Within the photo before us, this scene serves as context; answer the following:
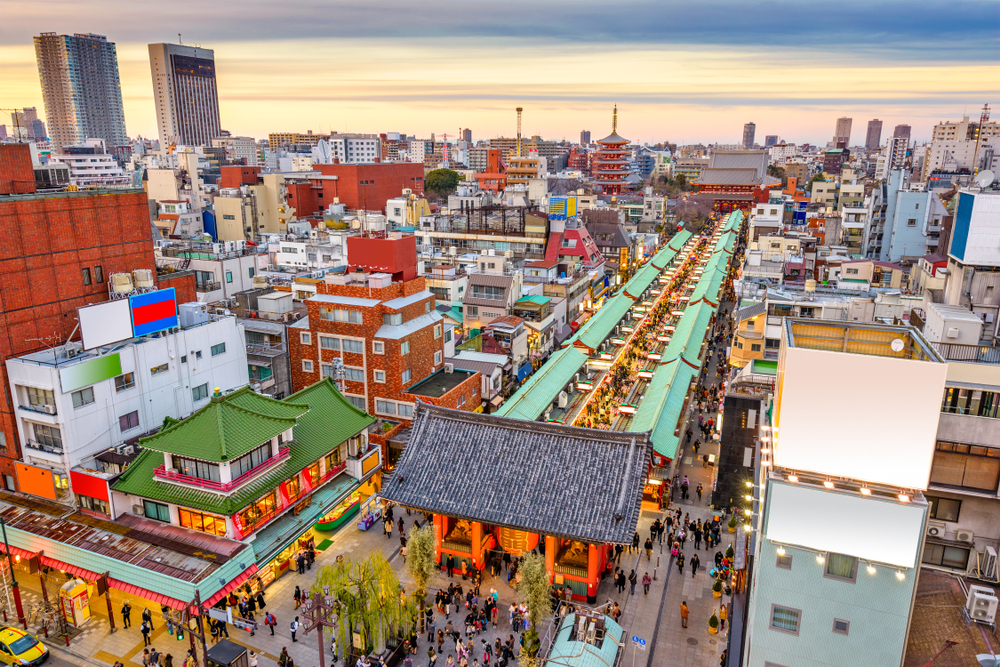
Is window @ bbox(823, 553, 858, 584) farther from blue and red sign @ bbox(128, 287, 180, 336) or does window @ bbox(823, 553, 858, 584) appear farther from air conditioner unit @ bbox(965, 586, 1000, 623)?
blue and red sign @ bbox(128, 287, 180, 336)

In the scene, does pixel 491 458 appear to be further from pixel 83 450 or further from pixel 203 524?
pixel 83 450

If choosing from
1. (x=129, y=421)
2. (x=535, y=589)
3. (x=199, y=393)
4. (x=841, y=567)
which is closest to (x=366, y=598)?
(x=535, y=589)

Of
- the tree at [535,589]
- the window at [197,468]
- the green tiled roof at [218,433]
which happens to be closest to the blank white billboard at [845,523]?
the tree at [535,589]

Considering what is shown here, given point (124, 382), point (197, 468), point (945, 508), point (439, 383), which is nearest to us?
point (945, 508)

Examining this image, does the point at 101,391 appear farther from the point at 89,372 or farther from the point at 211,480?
the point at 211,480

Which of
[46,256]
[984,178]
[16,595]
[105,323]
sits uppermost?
[984,178]

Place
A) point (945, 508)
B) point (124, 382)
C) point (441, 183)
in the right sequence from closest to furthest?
1. point (945, 508)
2. point (124, 382)
3. point (441, 183)
